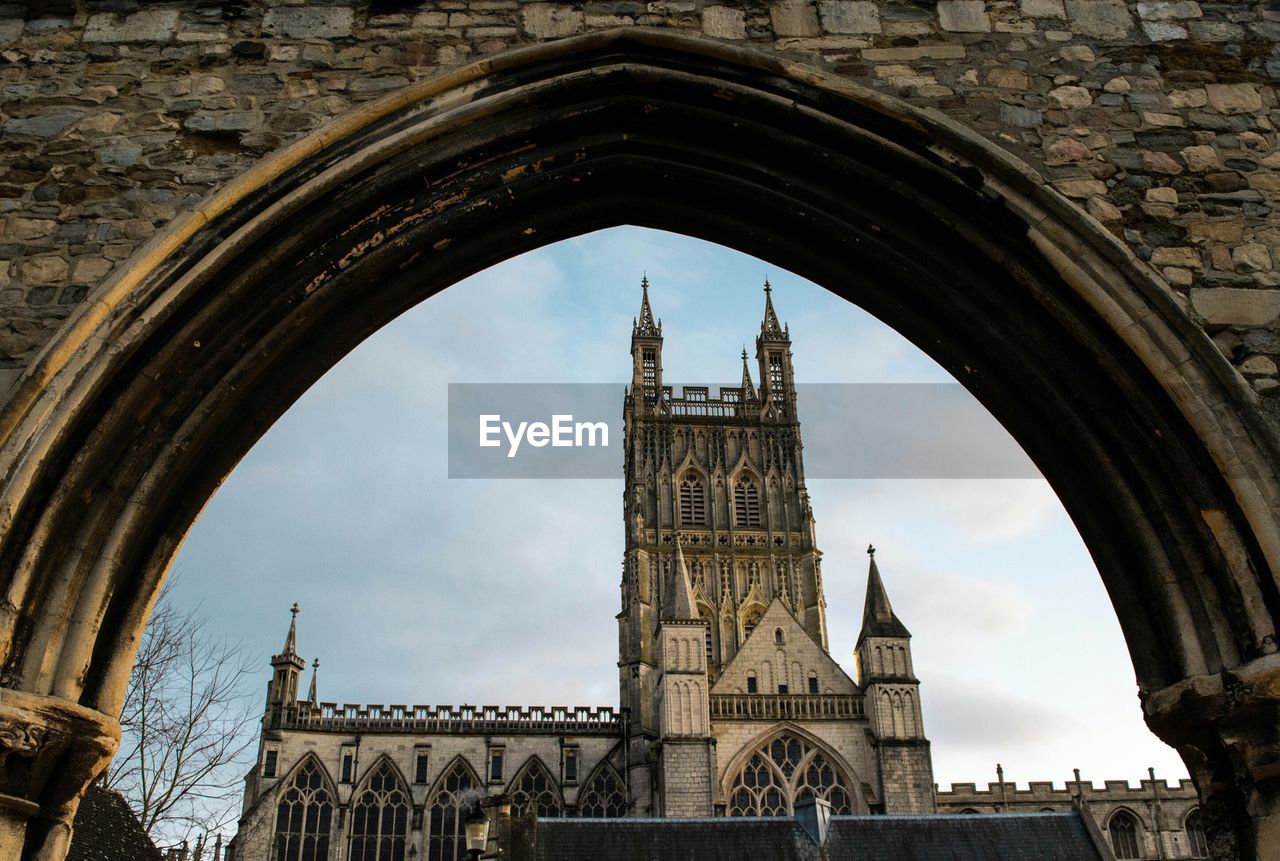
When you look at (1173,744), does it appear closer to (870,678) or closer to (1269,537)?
(1269,537)

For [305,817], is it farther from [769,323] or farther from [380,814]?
[769,323]

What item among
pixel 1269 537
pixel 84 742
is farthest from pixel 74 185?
pixel 1269 537

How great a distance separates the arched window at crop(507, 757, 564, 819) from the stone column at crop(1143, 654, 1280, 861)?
33.6 metres

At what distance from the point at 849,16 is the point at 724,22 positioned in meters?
0.50

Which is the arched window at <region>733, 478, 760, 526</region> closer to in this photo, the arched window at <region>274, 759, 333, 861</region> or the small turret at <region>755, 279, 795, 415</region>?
the small turret at <region>755, 279, 795, 415</region>

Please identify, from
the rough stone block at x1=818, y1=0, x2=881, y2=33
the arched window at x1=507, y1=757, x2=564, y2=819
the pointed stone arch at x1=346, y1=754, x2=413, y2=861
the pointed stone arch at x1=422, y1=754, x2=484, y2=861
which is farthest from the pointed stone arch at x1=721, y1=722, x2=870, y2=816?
the rough stone block at x1=818, y1=0, x2=881, y2=33

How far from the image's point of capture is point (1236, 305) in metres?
3.72

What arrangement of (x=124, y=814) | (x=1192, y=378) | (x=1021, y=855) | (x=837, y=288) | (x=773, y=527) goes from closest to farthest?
(x=1192, y=378)
(x=837, y=288)
(x=124, y=814)
(x=1021, y=855)
(x=773, y=527)

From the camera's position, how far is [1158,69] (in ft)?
13.7

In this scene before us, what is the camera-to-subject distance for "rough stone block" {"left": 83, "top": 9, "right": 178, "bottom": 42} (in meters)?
4.22

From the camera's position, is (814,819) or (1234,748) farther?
(814,819)

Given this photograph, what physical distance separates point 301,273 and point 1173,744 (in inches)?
136

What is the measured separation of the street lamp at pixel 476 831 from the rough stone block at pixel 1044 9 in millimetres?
6839

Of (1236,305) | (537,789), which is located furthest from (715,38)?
(537,789)
